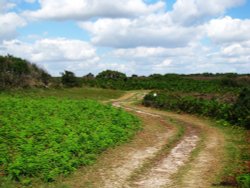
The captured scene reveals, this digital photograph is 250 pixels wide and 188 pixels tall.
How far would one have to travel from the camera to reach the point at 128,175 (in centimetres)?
1300

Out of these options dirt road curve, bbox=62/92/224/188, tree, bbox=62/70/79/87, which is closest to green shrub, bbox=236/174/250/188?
dirt road curve, bbox=62/92/224/188

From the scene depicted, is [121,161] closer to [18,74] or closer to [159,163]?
[159,163]

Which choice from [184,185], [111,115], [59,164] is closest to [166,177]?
[184,185]

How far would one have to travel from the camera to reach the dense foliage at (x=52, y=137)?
42.0 ft

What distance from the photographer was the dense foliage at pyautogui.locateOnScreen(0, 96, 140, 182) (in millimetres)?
12790

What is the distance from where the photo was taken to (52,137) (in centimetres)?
1652

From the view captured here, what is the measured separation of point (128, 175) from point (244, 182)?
11.4 feet

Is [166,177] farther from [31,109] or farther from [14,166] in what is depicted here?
[31,109]

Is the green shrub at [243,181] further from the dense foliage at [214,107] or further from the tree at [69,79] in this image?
the tree at [69,79]

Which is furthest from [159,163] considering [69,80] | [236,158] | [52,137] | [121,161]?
[69,80]

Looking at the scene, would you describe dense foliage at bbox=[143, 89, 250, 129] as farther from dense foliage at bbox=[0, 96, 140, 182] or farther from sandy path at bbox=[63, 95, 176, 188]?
dense foliage at bbox=[0, 96, 140, 182]

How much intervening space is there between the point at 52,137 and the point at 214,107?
14.5m

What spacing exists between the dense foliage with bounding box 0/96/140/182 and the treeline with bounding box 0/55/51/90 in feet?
66.0

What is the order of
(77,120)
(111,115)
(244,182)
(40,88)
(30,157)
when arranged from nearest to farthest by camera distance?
(244,182), (30,157), (77,120), (111,115), (40,88)
